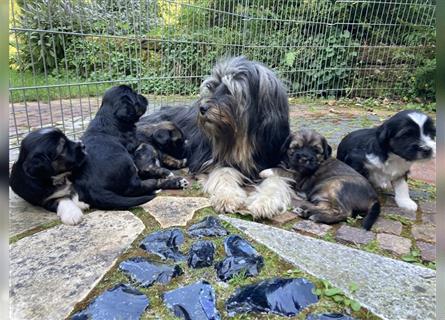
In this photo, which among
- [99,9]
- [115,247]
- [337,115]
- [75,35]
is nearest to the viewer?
[115,247]

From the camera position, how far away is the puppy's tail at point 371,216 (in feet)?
9.38

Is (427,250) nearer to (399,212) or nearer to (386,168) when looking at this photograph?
(399,212)

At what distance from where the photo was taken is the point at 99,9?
4547mm

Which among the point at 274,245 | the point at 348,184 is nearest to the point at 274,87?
the point at 348,184

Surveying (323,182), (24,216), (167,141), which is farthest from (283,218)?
(24,216)

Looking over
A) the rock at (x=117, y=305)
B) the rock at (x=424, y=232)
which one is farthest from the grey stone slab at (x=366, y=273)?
the rock at (x=117, y=305)

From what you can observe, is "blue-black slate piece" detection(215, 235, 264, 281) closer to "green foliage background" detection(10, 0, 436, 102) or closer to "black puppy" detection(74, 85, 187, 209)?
"black puppy" detection(74, 85, 187, 209)

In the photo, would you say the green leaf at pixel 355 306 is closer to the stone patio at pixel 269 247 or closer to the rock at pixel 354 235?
the stone patio at pixel 269 247

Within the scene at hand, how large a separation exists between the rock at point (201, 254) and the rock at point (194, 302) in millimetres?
196

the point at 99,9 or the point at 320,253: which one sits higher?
the point at 99,9

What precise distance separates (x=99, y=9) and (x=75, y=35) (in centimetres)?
53

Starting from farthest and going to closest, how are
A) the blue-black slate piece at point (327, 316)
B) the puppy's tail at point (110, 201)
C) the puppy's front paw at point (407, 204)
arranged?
the puppy's front paw at point (407, 204)
the puppy's tail at point (110, 201)
the blue-black slate piece at point (327, 316)

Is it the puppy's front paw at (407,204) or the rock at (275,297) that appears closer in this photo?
the rock at (275,297)

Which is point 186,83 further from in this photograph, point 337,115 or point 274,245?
point 274,245
